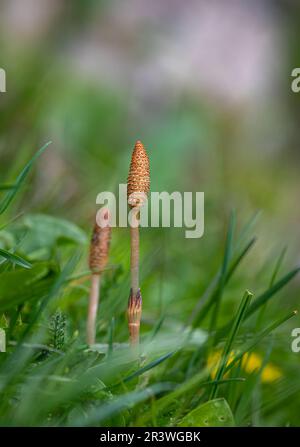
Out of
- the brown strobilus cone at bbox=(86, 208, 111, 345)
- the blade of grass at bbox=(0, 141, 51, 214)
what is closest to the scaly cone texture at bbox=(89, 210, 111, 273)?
the brown strobilus cone at bbox=(86, 208, 111, 345)

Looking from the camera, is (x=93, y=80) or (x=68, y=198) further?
(x=93, y=80)

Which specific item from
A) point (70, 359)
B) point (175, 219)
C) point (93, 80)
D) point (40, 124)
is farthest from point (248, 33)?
point (70, 359)

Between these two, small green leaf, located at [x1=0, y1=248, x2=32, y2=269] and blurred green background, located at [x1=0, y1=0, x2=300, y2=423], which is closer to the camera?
small green leaf, located at [x1=0, y1=248, x2=32, y2=269]

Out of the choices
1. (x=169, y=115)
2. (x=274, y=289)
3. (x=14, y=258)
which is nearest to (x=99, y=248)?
(x=14, y=258)

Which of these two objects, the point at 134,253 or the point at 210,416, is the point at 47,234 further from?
the point at 210,416

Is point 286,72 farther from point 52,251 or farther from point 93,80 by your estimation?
point 52,251

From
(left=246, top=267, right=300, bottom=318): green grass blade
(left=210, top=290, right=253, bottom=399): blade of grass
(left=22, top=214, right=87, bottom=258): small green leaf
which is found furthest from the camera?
(left=22, top=214, right=87, bottom=258): small green leaf

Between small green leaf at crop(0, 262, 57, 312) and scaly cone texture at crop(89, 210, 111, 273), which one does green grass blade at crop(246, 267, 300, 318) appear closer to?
scaly cone texture at crop(89, 210, 111, 273)
